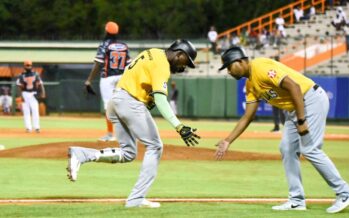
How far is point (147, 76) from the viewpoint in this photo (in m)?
9.39

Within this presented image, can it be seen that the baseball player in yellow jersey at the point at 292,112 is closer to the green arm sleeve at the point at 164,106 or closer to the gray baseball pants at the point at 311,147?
the gray baseball pants at the point at 311,147

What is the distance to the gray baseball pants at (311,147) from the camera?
30.8 ft

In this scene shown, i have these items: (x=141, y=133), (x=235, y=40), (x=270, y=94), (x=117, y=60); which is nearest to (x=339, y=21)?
(x=235, y=40)

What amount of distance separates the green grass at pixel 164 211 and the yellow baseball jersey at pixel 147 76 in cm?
122

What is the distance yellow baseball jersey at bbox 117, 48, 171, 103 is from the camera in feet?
30.2

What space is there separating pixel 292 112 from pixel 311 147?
42 cm

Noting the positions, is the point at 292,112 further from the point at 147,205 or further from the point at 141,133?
the point at 147,205

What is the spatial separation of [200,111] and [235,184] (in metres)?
27.2

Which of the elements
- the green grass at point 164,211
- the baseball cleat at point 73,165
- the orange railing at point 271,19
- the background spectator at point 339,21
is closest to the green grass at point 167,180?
the green grass at point 164,211

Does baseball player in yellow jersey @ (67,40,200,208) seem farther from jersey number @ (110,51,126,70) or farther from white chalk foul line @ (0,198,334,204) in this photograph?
jersey number @ (110,51,126,70)

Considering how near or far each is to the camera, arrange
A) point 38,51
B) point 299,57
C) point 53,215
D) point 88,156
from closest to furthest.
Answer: point 53,215 → point 88,156 → point 299,57 → point 38,51

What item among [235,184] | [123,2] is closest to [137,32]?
[123,2]

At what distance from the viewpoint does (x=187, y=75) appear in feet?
138

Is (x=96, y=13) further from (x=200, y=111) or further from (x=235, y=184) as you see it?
(x=235, y=184)
